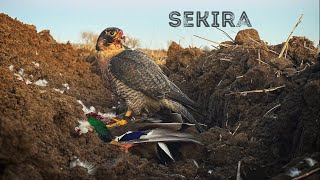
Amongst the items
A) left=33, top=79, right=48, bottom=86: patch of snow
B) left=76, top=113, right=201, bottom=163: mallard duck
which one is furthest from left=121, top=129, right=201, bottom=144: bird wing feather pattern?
left=33, top=79, right=48, bottom=86: patch of snow

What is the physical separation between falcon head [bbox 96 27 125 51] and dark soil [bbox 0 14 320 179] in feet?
2.77

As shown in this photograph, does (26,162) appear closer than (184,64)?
Yes

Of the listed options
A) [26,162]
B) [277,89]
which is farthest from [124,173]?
[277,89]

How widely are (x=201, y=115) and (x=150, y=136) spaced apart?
194cm

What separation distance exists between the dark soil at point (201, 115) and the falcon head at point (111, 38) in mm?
844

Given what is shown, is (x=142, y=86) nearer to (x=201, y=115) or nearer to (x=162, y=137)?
(x=201, y=115)

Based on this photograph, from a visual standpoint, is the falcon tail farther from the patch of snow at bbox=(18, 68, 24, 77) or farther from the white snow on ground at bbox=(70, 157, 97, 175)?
the white snow on ground at bbox=(70, 157, 97, 175)

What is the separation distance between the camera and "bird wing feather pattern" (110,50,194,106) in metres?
5.93

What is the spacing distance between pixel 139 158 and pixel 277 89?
2044 mm

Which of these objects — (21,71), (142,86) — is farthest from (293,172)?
(21,71)

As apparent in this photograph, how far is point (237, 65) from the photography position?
6.70 meters

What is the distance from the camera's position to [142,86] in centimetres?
592

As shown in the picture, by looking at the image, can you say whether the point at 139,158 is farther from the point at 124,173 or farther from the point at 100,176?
the point at 100,176

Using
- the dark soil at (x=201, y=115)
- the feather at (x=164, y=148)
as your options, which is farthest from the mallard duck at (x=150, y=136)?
the dark soil at (x=201, y=115)
